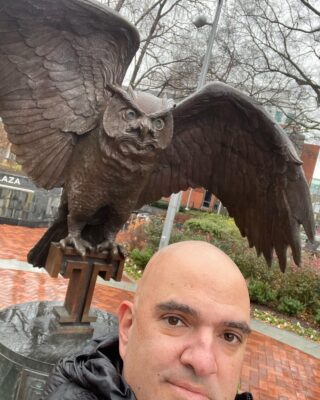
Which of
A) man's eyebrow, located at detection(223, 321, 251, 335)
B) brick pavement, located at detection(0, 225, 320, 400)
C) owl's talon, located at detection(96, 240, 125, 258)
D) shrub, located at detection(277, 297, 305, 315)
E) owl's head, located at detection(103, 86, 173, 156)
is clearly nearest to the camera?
man's eyebrow, located at detection(223, 321, 251, 335)

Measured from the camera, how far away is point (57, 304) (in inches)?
134

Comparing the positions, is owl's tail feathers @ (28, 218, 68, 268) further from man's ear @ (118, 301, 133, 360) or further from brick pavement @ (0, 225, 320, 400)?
brick pavement @ (0, 225, 320, 400)

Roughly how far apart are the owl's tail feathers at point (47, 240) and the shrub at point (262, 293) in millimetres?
6243

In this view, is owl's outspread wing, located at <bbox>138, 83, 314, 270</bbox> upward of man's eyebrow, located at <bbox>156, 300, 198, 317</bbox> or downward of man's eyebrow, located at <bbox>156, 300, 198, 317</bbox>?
upward

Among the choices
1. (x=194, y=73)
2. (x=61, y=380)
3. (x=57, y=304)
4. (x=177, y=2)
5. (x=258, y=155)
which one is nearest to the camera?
(x=61, y=380)

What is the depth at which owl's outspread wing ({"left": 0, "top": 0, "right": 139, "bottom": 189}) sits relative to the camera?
225cm

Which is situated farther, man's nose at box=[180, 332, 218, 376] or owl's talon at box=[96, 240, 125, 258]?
owl's talon at box=[96, 240, 125, 258]

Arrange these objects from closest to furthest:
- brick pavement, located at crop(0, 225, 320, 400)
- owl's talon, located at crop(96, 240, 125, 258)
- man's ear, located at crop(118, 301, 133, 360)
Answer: man's ear, located at crop(118, 301, 133, 360) → owl's talon, located at crop(96, 240, 125, 258) → brick pavement, located at crop(0, 225, 320, 400)

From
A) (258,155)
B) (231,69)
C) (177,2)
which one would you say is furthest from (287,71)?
(258,155)

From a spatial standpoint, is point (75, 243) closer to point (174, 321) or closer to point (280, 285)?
point (174, 321)

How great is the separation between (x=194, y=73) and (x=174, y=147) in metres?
12.2

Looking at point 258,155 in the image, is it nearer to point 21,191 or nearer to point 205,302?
point 205,302

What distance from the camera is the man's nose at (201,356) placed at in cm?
91

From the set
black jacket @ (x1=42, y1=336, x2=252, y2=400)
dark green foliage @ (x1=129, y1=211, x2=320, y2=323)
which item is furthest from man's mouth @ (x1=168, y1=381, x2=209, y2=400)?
dark green foliage @ (x1=129, y1=211, x2=320, y2=323)
